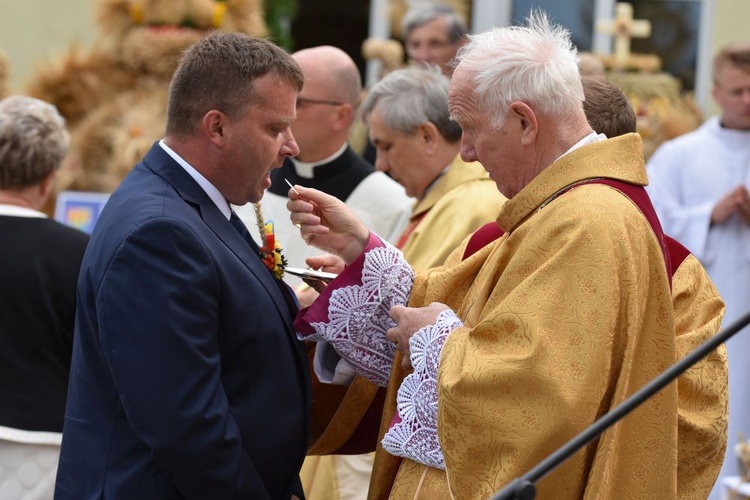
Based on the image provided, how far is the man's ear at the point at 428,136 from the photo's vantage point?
469 cm

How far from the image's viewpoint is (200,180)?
3.10 meters

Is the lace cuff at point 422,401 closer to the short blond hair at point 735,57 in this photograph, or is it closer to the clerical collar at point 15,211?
the clerical collar at point 15,211

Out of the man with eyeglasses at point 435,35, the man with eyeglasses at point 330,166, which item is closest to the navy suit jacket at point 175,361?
the man with eyeglasses at point 330,166

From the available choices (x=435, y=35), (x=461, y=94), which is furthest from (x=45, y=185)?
(x=435, y=35)

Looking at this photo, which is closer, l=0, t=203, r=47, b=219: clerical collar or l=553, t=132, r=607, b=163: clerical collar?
l=553, t=132, r=607, b=163: clerical collar

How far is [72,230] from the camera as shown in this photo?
13.5 ft

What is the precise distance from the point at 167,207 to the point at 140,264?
17 centimetres

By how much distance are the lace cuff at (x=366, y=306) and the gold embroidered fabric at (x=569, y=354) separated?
0.43 meters

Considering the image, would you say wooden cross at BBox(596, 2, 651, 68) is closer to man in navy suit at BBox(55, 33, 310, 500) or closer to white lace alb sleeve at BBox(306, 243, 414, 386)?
white lace alb sleeve at BBox(306, 243, 414, 386)

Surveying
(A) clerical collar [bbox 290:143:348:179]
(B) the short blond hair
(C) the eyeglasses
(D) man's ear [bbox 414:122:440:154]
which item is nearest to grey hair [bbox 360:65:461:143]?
(D) man's ear [bbox 414:122:440:154]

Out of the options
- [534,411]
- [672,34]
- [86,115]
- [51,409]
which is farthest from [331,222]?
[672,34]

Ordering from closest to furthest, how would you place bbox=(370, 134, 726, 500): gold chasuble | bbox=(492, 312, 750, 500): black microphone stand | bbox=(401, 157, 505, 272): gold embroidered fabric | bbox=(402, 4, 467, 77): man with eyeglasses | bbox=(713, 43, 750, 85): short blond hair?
bbox=(492, 312, 750, 500): black microphone stand < bbox=(370, 134, 726, 500): gold chasuble < bbox=(401, 157, 505, 272): gold embroidered fabric < bbox=(713, 43, 750, 85): short blond hair < bbox=(402, 4, 467, 77): man with eyeglasses

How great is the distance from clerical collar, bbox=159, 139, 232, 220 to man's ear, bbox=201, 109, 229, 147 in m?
0.09

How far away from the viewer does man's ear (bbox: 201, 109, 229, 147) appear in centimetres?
304
